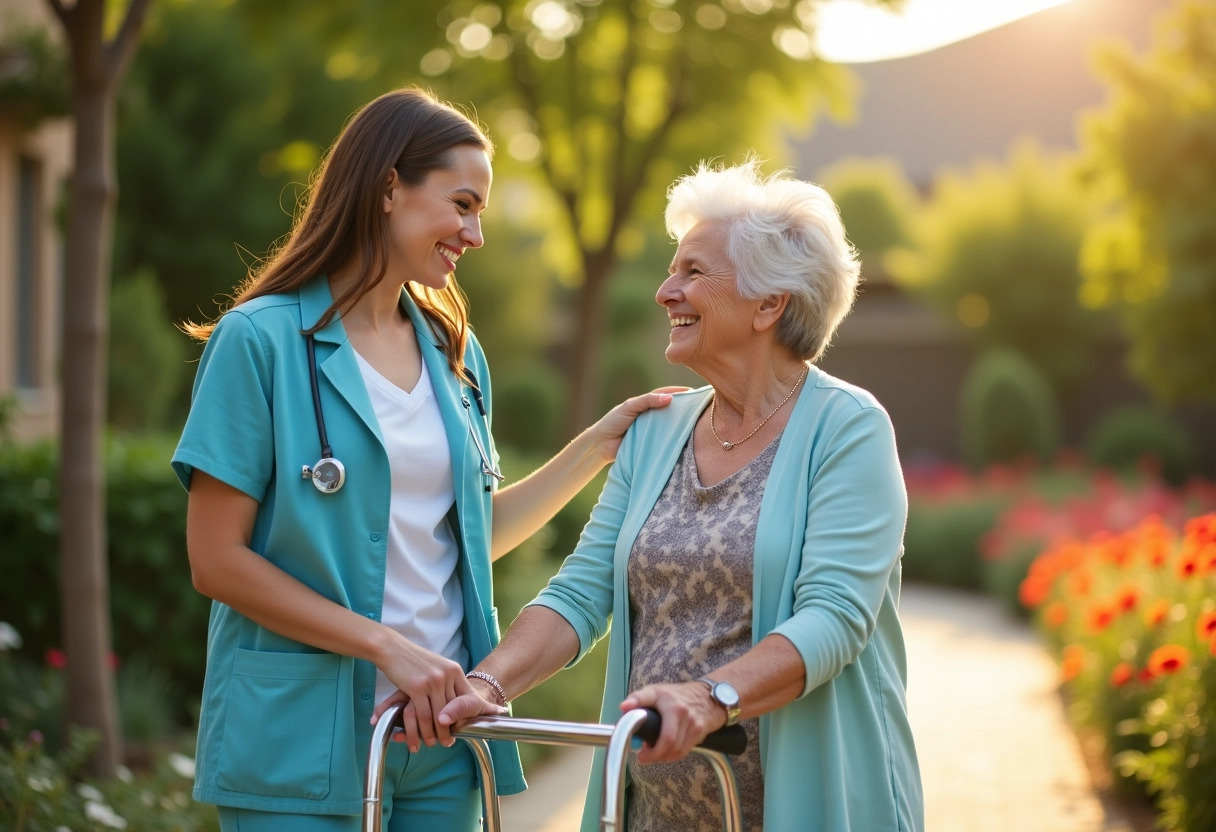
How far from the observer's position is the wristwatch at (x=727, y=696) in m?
2.16

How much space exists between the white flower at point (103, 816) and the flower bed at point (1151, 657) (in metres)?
3.42

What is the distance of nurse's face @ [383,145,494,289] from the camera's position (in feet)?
8.34

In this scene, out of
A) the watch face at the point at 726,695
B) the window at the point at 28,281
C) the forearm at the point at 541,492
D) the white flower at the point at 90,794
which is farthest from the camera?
the window at the point at 28,281

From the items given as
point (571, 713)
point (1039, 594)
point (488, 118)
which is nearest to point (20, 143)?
point (488, 118)

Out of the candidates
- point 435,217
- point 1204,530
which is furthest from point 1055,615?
point 435,217

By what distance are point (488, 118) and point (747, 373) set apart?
9977mm

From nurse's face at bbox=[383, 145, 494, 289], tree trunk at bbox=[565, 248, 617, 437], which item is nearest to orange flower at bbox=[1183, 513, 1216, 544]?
nurse's face at bbox=[383, 145, 494, 289]

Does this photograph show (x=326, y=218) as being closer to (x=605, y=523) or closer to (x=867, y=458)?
(x=605, y=523)

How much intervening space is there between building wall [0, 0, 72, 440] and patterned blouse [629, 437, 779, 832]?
9.31m

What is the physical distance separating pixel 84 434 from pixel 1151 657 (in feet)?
14.4

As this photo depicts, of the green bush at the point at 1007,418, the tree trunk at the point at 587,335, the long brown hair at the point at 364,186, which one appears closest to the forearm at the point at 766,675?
the long brown hair at the point at 364,186

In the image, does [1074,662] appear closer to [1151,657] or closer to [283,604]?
[1151,657]

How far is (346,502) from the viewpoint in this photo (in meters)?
2.39

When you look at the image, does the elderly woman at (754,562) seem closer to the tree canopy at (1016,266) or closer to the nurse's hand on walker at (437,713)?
the nurse's hand on walker at (437,713)
